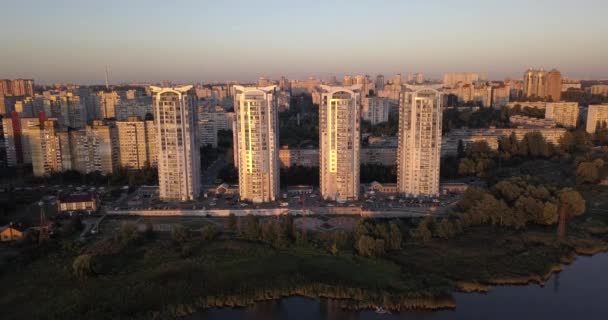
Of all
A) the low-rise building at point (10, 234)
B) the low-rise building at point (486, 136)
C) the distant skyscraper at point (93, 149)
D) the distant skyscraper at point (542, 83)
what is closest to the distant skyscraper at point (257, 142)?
the low-rise building at point (10, 234)

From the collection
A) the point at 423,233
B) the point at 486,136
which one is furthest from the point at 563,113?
the point at 423,233

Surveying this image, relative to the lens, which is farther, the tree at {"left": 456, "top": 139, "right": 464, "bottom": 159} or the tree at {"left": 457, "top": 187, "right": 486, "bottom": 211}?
the tree at {"left": 456, "top": 139, "right": 464, "bottom": 159}

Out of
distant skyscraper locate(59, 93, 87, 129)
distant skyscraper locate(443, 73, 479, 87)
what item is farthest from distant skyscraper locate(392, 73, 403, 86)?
distant skyscraper locate(59, 93, 87, 129)

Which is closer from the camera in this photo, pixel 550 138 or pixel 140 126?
pixel 140 126

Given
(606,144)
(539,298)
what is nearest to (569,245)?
(539,298)

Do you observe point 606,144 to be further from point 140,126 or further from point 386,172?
point 140,126

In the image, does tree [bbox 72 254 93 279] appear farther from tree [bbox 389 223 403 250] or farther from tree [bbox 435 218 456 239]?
tree [bbox 435 218 456 239]
